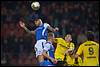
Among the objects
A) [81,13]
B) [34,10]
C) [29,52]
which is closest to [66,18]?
[81,13]

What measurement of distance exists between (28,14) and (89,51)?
8748 mm

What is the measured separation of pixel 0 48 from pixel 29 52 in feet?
4.02

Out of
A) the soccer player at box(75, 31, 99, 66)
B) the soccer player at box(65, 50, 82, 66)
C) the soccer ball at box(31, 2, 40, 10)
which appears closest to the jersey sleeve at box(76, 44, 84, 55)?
the soccer player at box(75, 31, 99, 66)

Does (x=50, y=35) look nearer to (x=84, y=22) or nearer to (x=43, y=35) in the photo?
(x=43, y=35)

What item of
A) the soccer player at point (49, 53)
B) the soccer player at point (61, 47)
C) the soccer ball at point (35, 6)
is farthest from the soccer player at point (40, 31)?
the soccer ball at point (35, 6)

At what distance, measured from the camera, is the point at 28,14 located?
824 inches

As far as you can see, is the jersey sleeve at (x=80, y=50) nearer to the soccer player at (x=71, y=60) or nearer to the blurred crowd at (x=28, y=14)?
the soccer player at (x=71, y=60)

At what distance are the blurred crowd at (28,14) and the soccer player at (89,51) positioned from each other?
8100 mm

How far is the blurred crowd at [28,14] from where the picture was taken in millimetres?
21062

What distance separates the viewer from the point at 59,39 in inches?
506

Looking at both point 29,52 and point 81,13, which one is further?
point 81,13

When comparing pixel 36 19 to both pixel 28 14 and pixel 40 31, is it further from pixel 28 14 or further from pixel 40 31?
pixel 28 14

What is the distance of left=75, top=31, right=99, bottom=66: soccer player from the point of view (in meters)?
12.4

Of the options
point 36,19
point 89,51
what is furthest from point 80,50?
point 36,19
